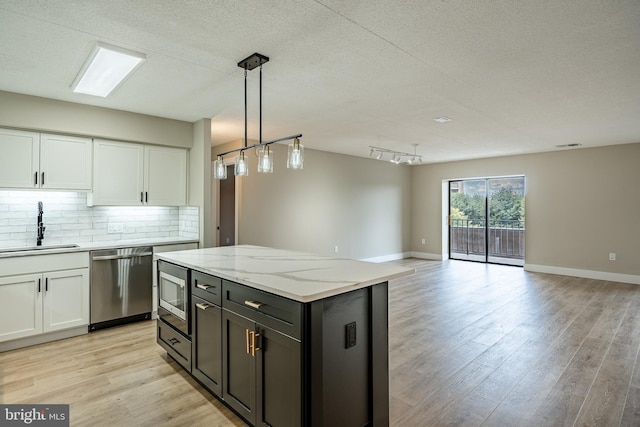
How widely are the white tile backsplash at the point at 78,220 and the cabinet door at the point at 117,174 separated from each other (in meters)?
0.25

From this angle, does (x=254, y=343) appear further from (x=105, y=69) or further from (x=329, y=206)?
(x=329, y=206)

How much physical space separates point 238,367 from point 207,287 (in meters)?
0.57

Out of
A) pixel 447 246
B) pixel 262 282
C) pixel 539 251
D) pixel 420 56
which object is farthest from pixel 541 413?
pixel 447 246

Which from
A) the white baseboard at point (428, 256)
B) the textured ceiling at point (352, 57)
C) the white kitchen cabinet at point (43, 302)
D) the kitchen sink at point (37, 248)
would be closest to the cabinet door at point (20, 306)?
the white kitchen cabinet at point (43, 302)

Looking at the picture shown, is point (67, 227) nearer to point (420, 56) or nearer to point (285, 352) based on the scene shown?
point (285, 352)

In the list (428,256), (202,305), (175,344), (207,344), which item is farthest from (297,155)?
(428,256)

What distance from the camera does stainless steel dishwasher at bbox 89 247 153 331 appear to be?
362 centimetres

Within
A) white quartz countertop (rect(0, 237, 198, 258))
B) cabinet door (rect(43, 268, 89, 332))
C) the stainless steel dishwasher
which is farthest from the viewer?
the stainless steel dishwasher

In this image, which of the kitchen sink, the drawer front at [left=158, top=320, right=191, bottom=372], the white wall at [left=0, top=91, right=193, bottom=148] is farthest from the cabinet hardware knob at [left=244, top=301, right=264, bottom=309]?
the white wall at [left=0, top=91, right=193, bottom=148]

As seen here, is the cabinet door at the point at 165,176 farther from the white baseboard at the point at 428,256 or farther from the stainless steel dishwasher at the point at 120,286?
the white baseboard at the point at 428,256

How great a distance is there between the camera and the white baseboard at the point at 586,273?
5.96 metres

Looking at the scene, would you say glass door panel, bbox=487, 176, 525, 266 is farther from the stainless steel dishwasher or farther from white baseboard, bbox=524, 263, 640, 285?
the stainless steel dishwasher

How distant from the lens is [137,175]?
161 inches

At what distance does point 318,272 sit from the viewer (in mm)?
2129
